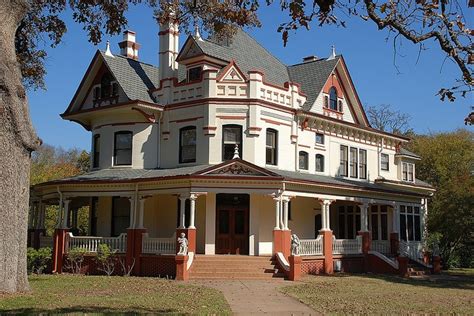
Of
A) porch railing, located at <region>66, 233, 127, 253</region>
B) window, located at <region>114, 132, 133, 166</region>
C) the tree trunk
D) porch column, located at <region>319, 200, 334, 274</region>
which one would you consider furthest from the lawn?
window, located at <region>114, 132, 133, 166</region>

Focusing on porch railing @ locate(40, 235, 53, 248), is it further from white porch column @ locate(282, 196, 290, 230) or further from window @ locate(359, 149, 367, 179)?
window @ locate(359, 149, 367, 179)

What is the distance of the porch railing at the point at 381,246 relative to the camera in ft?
97.6

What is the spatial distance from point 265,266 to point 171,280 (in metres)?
4.06

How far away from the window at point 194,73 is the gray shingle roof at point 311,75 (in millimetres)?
5878

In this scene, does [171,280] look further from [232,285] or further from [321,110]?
[321,110]

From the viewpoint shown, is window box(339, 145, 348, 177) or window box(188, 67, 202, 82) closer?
window box(188, 67, 202, 82)

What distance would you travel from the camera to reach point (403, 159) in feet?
120

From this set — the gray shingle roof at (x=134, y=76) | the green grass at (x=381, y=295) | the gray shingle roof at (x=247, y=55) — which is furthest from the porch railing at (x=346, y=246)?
the gray shingle roof at (x=134, y=76)

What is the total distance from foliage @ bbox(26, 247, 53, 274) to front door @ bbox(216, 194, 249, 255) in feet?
25.4

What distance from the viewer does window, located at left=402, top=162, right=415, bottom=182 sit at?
3688 centimetres

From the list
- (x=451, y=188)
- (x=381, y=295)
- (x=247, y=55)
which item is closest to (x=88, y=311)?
(x=381, y=295)

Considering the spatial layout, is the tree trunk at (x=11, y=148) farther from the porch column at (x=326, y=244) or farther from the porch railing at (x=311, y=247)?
the porch column at (x=326, y=244)

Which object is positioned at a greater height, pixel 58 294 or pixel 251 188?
pixel 251 188

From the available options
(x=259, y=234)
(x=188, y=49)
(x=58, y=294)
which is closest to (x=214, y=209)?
(x=259, y=234)
